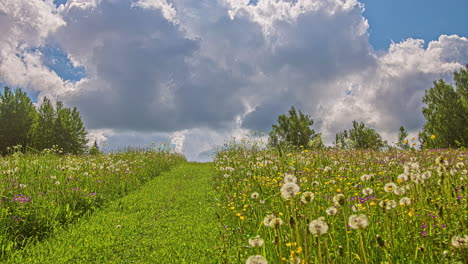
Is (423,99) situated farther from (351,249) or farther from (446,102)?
(351,249)

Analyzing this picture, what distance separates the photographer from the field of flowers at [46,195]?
5.89 metres

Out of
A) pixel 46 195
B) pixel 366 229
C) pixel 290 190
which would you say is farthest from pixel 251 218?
pixel 46 195

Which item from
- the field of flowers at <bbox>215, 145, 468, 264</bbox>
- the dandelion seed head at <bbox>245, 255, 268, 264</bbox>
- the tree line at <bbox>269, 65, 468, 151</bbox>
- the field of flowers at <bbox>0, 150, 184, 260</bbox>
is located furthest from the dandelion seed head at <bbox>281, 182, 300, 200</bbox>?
the tree line at <bbox>269, 65, 468, 151</bbox>

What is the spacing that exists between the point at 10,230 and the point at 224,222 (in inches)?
161

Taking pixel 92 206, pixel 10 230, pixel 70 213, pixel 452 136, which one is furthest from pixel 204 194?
pixel 452 136

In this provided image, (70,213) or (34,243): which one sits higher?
(70,213)

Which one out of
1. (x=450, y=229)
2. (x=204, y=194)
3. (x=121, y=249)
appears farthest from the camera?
(x=204, y=194)

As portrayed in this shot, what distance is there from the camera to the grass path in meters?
4.91

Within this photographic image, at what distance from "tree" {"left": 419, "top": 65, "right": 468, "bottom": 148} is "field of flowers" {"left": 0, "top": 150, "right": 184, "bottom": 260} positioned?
29.6 m

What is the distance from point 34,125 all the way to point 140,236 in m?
34.4

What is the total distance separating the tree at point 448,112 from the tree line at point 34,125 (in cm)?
3848

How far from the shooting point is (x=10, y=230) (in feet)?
18.9

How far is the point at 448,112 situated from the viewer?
30969 mm

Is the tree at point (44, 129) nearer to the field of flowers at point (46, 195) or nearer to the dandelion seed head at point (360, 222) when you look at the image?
the field of flowers at point (46, 195)
